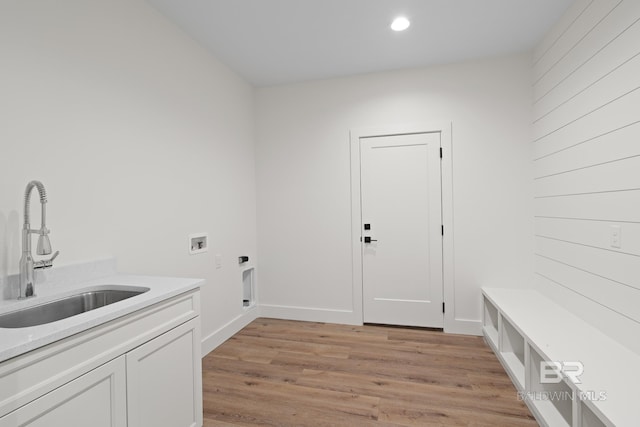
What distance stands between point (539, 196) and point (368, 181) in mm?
1573

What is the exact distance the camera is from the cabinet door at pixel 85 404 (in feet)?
3.08

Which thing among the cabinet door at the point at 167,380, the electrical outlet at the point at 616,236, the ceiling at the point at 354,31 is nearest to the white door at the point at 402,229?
the ceiling at the point at 354,31

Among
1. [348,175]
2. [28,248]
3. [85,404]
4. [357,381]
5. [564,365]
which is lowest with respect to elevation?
[357,381]

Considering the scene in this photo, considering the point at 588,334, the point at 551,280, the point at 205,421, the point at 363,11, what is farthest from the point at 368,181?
the point at 205,421

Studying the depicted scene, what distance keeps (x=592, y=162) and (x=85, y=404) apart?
297cm

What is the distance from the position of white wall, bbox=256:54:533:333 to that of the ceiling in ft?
0.85

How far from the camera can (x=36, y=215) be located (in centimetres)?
152

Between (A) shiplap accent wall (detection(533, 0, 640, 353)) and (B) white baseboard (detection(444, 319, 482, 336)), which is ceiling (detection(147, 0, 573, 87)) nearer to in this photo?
(A) shiplap accent wall (detection(533, 0, 640, 353))

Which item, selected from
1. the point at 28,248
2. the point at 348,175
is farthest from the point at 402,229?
the point at 28,248

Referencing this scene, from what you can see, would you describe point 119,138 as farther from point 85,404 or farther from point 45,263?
point 85,404

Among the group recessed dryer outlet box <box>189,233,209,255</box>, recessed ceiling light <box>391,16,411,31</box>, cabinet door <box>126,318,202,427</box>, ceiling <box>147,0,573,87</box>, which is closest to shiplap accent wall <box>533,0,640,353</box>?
ceiling <box>147,0,573,87</box>

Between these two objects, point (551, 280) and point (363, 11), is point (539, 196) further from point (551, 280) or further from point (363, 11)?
point (363, 11)

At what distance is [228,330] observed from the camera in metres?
3.08

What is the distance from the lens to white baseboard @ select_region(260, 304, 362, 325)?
3.43m
